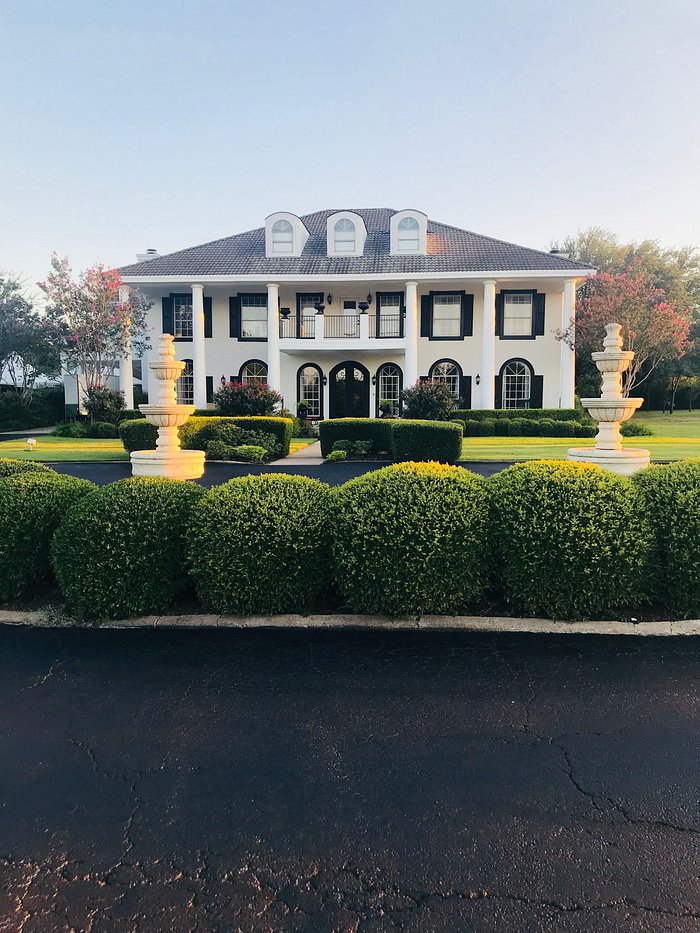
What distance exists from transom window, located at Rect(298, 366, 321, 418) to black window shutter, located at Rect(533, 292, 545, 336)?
33.7 feet

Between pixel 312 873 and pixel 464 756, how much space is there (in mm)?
1030

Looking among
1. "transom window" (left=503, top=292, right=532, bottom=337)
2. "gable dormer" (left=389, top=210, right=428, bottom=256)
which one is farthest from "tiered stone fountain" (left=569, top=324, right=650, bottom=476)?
"gable dormer" (left=389, top=210, right=428, bottom=256)

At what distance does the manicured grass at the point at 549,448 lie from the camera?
16.1 metres

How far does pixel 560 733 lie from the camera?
10.5 ft

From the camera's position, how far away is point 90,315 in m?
25.2

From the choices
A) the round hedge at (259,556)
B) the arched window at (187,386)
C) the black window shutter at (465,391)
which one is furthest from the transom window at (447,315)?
the round hedge at (259,556)

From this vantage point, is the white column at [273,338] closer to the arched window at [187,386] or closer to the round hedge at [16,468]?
the arched window at [187,386]

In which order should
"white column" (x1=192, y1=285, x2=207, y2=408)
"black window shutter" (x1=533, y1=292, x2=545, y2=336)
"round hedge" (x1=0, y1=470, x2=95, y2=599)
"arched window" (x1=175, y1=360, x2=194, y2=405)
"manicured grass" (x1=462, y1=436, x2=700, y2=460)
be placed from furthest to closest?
"arched window" (x1=175, y1=360, x2=194, y2=405) < "black window shutter" (x1=533, y1=292, x2=545, y2=336) < "white column" (x1=192, y1=285, x2=207, y2=408) < "manicured grass" (x1=462, y1=436, x2=700, y2=460) < "round hedge" (x1=0, y1=470, x2=95, y2=599)

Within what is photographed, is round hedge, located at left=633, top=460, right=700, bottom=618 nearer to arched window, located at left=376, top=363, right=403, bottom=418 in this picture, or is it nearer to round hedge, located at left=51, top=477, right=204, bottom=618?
round hedge, located at left=51, top=477, right=204, bottom=618

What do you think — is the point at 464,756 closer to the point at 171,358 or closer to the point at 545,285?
the point at 171,358

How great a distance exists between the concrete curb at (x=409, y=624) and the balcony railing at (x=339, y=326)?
2353 centimetres

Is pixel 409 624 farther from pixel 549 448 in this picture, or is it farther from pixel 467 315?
pixel 467 315

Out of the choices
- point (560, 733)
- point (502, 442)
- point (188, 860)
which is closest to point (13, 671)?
point (188, 860)

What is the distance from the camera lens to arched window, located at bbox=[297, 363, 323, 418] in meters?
28.3
